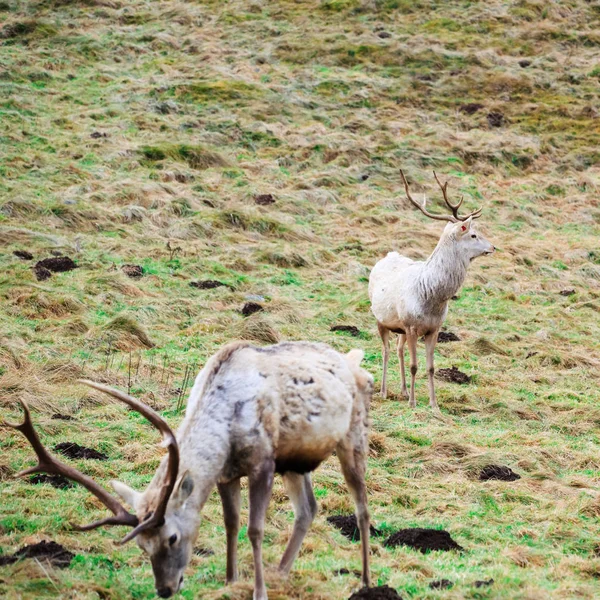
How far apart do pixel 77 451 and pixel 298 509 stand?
10.2ft

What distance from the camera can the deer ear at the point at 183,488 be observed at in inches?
203

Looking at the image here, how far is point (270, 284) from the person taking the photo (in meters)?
16.9

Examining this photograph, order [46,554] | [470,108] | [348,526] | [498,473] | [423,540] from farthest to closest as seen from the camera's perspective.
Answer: [470,108] → [498,473] → [348,526] → [423,540] → [46,554]

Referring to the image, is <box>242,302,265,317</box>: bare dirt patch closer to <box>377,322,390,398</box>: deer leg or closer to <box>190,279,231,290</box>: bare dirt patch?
<box>190,279,231,290</box>: bare dirt patch

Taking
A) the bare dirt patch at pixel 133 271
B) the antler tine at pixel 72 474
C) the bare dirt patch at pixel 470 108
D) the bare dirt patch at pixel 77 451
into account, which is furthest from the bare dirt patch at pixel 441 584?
the bare dirt patch at pixel 470 108

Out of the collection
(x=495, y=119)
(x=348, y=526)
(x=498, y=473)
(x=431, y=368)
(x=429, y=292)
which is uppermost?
(x=429, y=292)

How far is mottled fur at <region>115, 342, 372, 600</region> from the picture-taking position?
204 inches

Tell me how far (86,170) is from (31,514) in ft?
52.2

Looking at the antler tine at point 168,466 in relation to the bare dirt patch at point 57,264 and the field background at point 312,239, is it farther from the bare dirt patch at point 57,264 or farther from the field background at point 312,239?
the bare dirt patch at point 57,264

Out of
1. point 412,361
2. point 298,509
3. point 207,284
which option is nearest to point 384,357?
point 412,361

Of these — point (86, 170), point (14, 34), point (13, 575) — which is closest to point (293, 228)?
point (86, 170)

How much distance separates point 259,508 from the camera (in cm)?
555

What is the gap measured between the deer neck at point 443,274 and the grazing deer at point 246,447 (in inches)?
235

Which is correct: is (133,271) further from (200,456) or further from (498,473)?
(200,456)
